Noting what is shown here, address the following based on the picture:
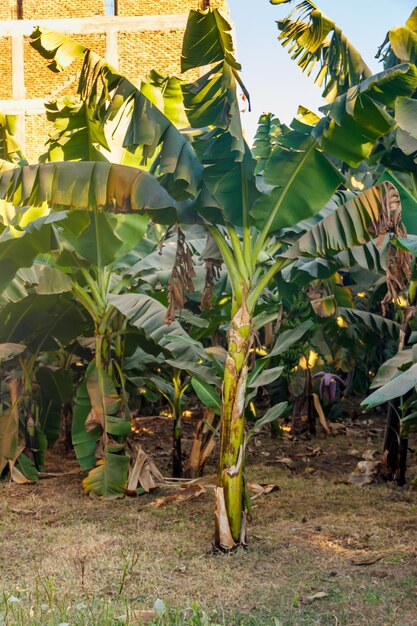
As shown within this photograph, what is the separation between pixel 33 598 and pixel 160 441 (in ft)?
19.7

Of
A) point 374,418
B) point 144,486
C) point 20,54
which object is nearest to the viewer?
point 144,486

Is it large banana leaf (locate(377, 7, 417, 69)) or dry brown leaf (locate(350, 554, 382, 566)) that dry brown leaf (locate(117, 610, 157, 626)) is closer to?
dry brown leaf (locate(350, 554, 382, 566))

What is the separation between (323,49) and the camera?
7.50 metres

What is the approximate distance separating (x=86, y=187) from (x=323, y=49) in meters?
3.05

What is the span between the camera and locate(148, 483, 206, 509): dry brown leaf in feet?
24.3

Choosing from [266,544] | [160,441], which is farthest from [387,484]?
[160,441]

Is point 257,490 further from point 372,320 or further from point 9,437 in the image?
point 9,437

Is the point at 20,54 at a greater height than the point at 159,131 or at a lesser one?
greater

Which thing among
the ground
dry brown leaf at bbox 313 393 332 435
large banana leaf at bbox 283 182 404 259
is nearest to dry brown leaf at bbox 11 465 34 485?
the ground

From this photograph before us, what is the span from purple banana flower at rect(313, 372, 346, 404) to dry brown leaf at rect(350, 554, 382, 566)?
12.1 ft

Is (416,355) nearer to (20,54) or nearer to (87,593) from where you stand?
(87,593)

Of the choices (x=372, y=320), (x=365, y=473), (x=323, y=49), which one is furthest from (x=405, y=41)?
(x=365, y=473)

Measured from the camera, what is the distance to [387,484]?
7.99 metres

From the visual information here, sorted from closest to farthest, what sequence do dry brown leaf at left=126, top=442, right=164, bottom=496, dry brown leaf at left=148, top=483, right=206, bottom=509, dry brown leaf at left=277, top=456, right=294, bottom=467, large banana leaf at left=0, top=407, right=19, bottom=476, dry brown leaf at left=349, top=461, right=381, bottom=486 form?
dry brown leaf at left=148, top=483, right=206, bottom=509
dry brown leaf at left=126, top=442, right=164, bottom=496
dry brown leaf at left=349, top=461, right=381, bottom=486
large banana leaf at left=0, top=407, right=19, bottom=476
dry brown leaf at left=277, top=456, right=294, bottom=467
